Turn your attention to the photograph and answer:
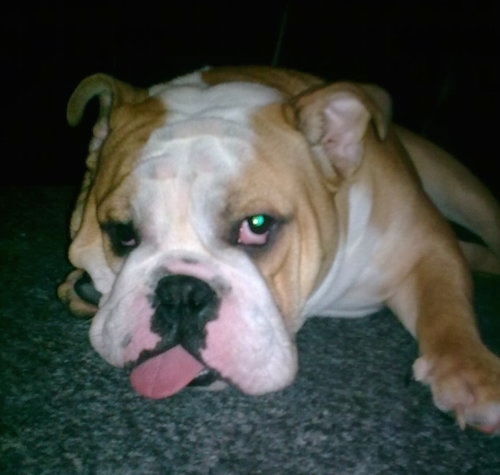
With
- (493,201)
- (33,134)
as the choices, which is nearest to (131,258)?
(493,201)

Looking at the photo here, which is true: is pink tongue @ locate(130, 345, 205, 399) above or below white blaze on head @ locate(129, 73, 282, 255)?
below

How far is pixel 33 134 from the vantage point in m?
2.73

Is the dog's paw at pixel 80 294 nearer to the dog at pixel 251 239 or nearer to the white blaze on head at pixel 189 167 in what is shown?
the dog at pixel 251 239

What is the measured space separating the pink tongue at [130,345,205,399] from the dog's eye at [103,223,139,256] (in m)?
0.25

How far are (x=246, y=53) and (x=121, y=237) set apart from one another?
163 cm

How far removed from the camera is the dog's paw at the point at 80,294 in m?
1.60

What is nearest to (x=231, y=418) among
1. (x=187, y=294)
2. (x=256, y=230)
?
(x=187, y=294)

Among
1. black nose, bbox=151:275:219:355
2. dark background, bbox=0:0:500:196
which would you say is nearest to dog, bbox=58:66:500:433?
black nose, bbox=151:275:219:355

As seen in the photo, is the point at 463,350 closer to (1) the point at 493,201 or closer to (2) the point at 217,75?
(2) the point at 217,75

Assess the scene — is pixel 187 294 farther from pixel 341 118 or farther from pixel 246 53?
pixel 246 53

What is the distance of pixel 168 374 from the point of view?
129 centimetres

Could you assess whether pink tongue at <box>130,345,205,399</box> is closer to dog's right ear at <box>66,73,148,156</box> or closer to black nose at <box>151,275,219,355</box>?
black nose at <box>151,275,219,355</box>

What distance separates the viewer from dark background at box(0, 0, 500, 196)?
8.75 feet

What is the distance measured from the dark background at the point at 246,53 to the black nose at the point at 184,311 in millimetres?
1672
